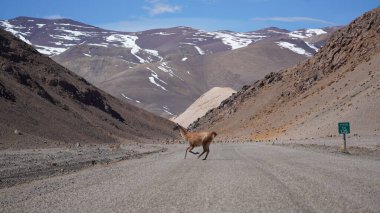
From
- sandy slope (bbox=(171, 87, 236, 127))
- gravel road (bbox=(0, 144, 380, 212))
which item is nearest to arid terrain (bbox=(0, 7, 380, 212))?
gravel road (bbox=(0, 144, 380, 212))

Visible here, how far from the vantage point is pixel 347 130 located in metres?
27.4

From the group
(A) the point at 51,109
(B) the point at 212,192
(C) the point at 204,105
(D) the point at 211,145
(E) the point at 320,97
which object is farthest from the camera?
(C) the point at 204,105

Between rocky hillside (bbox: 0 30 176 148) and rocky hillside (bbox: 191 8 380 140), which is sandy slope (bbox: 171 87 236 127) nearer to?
rocky hillside (bbox: 191 8 380 140)

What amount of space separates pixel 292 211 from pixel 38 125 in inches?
2006

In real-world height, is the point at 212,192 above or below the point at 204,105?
below

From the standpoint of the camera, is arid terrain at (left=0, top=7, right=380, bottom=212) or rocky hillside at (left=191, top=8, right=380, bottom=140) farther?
rocky hillside at (left=191, top=8, right=380, bottom=140)

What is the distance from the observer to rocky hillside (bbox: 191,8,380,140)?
177 feet

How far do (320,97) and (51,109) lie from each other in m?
34.7

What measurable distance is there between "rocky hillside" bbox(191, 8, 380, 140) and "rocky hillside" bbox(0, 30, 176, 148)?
15949 mm

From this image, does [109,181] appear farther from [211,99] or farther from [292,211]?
[211,99]

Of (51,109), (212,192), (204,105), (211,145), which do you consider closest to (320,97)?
(211,145)

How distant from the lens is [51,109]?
66.2 m

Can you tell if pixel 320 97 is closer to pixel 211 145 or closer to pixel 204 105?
pixel 211 145

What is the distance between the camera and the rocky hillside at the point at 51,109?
178 ft
